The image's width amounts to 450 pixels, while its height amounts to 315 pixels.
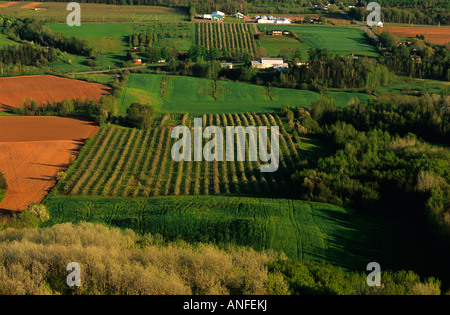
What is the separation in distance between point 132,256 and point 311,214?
18551mm

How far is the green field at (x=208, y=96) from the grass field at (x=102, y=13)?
4823cm

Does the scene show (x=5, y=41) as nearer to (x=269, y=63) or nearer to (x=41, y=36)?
(x=41, y=36)

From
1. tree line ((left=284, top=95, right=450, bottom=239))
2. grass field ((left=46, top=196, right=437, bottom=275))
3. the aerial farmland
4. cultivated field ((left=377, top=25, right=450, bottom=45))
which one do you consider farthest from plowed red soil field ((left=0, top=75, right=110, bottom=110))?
cultivated field ((left=377, top=25, right=450, bottom=45))

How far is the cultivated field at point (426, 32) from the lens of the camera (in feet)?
424

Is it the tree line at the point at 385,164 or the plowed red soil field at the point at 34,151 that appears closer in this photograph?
the tree line at the point at 385,164

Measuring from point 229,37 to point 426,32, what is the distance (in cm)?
4990

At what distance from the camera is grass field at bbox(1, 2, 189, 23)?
139 m

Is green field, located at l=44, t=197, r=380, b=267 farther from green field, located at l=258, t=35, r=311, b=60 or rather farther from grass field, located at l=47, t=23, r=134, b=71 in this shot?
green field, located at l=258, t=35, r=311, b=60

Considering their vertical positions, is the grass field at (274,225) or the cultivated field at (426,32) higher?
the cultivated field at (426,32)

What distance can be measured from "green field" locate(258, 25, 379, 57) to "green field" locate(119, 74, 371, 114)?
30334 mm

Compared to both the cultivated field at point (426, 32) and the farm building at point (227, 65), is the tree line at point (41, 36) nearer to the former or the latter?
the farm building at point (227, 65)

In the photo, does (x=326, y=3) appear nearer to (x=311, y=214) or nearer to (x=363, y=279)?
(x=311, y=214)

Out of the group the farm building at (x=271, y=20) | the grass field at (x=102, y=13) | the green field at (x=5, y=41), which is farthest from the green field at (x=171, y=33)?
the green field at (x=5, y=41)
